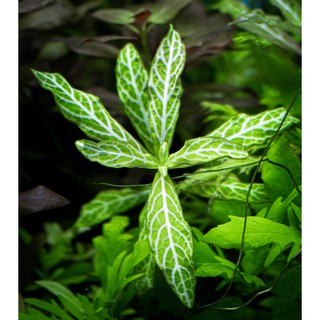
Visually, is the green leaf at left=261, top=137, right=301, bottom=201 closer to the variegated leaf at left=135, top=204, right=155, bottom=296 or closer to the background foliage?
the background foliage

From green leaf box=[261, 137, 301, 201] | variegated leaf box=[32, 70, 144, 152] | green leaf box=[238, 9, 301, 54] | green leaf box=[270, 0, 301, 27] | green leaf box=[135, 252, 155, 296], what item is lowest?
green leaf box=[135, 252, 155, 296]

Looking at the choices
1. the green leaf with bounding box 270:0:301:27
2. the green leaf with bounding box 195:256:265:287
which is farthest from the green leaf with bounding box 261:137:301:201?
the green leaf with bounding box 270:0:301:27

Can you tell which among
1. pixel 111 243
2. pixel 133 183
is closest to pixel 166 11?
pixel 133 183

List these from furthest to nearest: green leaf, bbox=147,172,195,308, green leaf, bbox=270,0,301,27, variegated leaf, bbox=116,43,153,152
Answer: green leaf, bbox=270,0,301,27, variegated leaf, bbox=116,43,153,152, green leaf, bbox=147,172,195,308

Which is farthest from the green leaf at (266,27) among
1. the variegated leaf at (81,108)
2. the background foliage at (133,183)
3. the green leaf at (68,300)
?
the green leaf at (68,300)

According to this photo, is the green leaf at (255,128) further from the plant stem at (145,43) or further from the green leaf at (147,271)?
the plant stem at (145,43)

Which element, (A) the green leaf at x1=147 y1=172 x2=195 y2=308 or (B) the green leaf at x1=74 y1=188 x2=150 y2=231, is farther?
(B) the green leaf at x1=74 y1=188 x2=150 y2=231

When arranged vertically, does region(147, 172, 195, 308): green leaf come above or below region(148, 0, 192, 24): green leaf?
below

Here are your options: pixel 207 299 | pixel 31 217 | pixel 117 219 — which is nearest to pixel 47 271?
pixel 31 217
